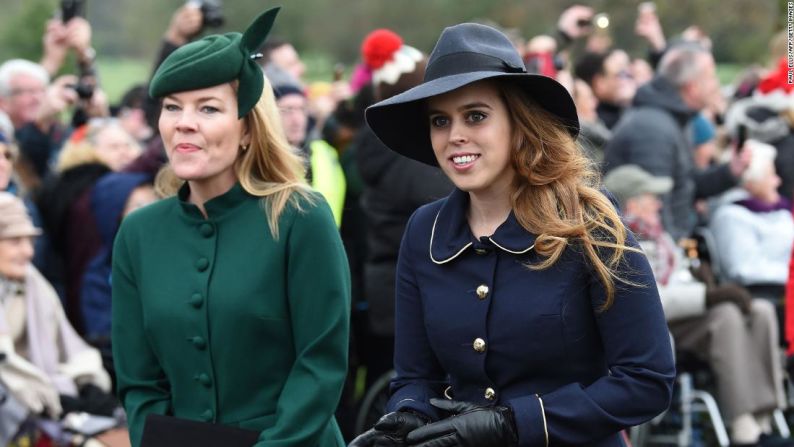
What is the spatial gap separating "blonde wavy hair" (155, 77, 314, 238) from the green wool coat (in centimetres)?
3

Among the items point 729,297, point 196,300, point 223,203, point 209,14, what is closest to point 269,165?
point 223,203

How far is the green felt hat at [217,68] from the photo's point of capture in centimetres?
389

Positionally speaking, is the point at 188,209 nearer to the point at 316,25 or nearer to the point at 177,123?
the point at 177,123

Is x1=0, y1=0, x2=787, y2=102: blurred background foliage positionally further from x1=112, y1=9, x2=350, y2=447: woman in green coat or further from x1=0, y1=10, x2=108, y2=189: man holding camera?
x1=112, y1=9, x2=350, y2=447: woman in green coat

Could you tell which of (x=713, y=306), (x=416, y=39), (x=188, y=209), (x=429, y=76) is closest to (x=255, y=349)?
(x=188, y=209)

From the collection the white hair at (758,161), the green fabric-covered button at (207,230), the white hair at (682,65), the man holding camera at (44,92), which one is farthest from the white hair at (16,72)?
the green fabric-covered button at (207,230)

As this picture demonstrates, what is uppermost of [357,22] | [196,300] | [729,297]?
[357,22]

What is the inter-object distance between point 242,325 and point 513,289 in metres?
0.89

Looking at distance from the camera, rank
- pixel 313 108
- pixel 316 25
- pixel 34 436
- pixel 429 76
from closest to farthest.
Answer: pixel 429 76 < pixel 34 436 < pixel 313 108 < pixel 316 25

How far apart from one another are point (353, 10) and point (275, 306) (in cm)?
1544

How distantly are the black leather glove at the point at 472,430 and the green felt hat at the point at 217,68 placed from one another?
1209 mm

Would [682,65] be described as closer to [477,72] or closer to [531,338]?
[477,72]

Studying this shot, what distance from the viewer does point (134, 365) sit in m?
4.02

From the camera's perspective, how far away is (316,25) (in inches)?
732
